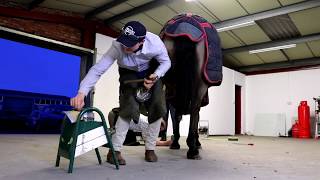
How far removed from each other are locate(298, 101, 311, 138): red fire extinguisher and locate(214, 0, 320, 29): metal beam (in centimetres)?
457

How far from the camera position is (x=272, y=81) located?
1134 cm

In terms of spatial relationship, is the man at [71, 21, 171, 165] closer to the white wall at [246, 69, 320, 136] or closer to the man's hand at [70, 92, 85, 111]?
the man's hand at [70, 92, 85, 111]

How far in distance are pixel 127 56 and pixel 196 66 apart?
0.64 meters

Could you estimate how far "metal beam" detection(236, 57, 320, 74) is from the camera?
10.3m

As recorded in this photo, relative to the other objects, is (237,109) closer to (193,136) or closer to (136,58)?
(193,136)

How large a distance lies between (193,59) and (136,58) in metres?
0.58

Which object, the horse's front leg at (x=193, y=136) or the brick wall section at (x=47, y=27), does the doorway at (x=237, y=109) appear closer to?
the brick wall section at (x=47, y=27)

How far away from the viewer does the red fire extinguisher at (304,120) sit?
9766 millimetres

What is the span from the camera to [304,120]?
388 inches

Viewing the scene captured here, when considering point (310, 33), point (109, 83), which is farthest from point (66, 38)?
point (310, 33)

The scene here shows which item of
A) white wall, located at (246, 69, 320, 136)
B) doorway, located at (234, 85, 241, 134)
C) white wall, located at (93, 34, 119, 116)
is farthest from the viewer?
doorway, located at (234, 85, 241, 134)

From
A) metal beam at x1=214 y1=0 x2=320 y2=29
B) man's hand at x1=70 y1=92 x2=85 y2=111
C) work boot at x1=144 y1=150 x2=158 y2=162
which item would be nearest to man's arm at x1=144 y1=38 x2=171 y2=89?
man's hand at x1=70 y1=92 x2=85 y2=111

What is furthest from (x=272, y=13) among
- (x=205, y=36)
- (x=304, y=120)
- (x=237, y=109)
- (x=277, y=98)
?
(x=237, y=109)

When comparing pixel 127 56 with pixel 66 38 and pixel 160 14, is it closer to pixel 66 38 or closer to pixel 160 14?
pixel 160 14
